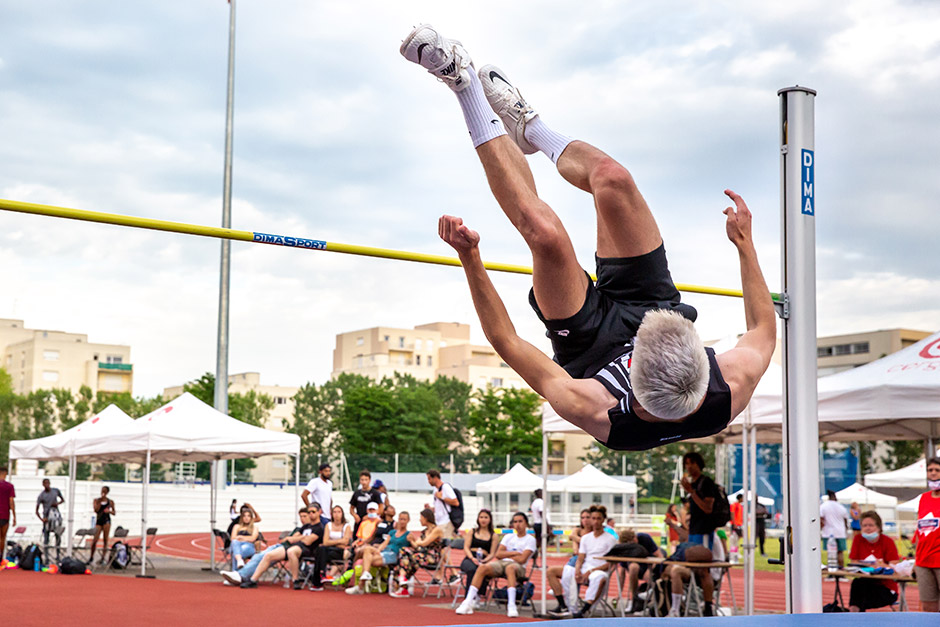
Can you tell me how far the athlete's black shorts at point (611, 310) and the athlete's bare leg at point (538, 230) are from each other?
7cm

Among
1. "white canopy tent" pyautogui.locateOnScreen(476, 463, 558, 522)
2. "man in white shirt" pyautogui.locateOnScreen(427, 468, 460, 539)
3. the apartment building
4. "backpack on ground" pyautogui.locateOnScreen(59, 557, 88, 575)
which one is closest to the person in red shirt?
"man in white shirt" pyautogui.locateOnScreen(427, 468, 460, 539)

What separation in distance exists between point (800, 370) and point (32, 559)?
1237 cm

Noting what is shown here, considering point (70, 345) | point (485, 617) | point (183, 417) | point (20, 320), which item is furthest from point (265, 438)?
point (20, 320)

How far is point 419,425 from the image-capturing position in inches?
1757

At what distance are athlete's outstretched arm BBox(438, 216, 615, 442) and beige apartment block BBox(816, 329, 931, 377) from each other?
5474 centimetres

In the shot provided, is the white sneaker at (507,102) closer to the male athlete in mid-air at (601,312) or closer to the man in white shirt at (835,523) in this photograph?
the male athlete in mid-air at (601,312)

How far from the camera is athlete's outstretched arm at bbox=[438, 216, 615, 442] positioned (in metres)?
2.66

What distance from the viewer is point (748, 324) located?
3.05 m

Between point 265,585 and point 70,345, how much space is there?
6120 centimetres

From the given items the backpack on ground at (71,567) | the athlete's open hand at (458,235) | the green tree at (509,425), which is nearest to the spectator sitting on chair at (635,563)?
the athlete's open hand at (458,235)

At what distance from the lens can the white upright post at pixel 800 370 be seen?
4.29 m

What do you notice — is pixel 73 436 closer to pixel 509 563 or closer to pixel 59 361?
pixel 509 563

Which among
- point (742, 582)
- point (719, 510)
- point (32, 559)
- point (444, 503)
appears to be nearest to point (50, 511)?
point (32, 559)

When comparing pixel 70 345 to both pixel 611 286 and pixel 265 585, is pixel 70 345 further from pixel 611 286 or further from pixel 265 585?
pixel 611 286
